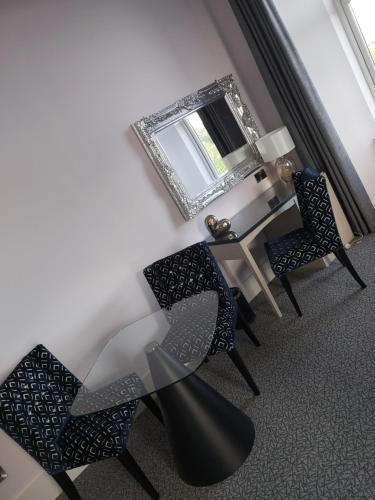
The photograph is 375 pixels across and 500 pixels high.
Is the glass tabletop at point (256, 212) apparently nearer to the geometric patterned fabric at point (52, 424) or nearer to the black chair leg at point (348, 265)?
the black chair leg at point (348, 265)

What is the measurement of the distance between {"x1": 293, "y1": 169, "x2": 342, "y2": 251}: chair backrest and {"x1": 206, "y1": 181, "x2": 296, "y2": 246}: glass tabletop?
402 millimetres

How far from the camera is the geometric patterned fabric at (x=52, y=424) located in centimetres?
193

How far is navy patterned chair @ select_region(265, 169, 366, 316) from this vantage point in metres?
2.56

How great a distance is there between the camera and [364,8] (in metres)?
3.21

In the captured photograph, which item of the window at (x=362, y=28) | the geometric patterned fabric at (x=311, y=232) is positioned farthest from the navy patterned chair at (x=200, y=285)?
the window at (x=362, y=28)

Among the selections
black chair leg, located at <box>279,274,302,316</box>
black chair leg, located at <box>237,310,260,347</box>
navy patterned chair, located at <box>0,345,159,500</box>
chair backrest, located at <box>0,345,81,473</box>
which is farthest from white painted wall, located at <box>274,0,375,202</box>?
chair backrest, located at <box>0,345,81,473</box>

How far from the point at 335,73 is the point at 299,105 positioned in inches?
18.4

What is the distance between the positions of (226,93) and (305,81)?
67 centimetres

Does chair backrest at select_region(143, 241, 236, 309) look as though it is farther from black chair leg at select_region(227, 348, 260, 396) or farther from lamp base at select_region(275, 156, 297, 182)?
lamp base at select_region(275, 156, 297, 182)

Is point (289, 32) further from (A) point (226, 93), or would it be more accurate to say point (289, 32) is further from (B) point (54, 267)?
(B) point (54, 267)

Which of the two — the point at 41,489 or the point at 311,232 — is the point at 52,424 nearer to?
the point at 41,489

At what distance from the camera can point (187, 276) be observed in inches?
102

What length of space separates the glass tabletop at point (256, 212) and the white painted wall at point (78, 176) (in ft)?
1.11

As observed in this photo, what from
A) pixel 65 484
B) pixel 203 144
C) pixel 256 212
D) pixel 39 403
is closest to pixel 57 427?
pixel 39 403
